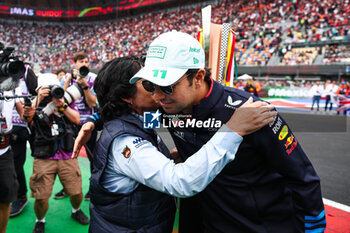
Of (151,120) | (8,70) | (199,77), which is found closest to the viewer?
(199,77)

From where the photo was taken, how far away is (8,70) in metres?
1.93

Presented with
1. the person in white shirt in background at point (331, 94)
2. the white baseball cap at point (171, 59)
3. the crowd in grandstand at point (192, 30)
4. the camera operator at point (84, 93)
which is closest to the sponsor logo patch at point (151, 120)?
the white baseball cap at point (171, 59)

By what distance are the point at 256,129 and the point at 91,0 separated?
44154 millimetres

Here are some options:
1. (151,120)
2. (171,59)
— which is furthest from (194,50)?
(151,120)

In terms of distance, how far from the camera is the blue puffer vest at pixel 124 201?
1.35m

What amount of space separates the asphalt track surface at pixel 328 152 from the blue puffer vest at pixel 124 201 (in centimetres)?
47

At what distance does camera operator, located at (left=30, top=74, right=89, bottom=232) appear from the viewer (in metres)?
2.74

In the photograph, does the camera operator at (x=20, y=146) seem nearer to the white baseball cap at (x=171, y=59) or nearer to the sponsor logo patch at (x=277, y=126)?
the white baseball cap at (x=171, y=59)

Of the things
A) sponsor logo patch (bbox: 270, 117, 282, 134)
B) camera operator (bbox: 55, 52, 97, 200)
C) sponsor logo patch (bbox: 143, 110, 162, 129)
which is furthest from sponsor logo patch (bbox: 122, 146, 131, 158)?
camera operator (bbox: 55, 52, 97, 200)

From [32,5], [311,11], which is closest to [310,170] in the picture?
[311,11]

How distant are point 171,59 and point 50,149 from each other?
2.20 meters

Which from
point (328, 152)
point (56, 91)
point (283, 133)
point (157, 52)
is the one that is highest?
point (157, 52)

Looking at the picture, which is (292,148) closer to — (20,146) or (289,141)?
(289,141)

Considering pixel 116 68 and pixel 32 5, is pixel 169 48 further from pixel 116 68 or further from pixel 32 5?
pixel 32 5
